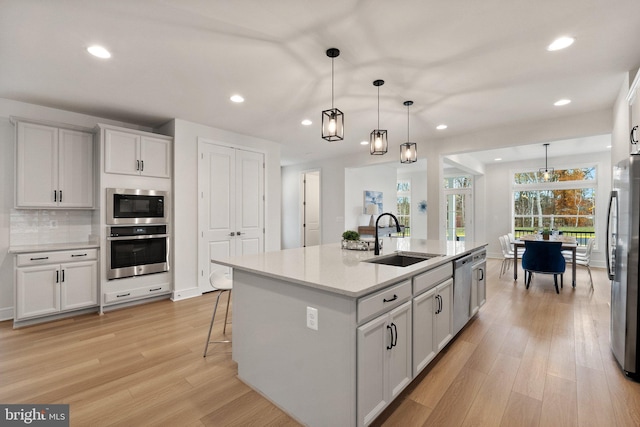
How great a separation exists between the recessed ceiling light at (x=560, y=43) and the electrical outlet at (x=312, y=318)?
2782 mm

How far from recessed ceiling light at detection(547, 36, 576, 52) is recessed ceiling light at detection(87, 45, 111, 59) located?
3.68 metres

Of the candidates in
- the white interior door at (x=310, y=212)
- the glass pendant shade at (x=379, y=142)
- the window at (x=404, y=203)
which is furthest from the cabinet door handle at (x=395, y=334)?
the window at (x=404, y=203)

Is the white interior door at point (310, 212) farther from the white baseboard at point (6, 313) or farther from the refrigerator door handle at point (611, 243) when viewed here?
the refrigerator door handle at point (611, 243)

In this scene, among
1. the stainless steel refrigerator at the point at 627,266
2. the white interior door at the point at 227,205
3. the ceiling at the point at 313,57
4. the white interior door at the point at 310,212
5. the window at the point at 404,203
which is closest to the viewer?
the ceiling at the point at 313,57

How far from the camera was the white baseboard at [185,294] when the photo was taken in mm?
4215

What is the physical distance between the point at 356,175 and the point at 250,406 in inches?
237

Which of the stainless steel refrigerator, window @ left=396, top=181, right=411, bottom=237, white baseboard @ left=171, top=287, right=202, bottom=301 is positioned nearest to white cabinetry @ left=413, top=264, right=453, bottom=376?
the stainless steel refrigerator

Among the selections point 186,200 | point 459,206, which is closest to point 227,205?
point 186,200

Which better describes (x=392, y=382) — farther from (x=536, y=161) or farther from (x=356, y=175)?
(x=536, y=161)

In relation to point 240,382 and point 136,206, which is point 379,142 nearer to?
point 240,382

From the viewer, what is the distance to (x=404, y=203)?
10055 millimetres

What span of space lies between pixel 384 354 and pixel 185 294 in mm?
3504

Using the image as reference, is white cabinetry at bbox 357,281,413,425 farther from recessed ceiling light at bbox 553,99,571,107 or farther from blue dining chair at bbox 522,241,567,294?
blue dining chair at bbox 522,241,567,294

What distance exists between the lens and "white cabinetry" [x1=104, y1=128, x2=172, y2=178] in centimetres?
374
